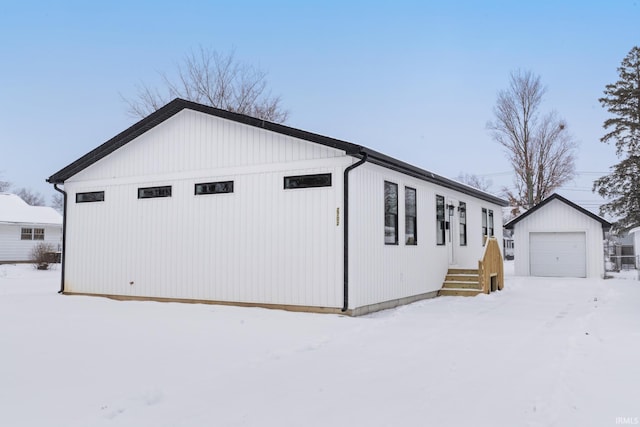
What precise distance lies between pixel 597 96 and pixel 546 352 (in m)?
27.0

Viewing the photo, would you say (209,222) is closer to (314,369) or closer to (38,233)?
(314,369)

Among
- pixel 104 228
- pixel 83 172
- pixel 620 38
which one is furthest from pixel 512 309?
pixel 620 38

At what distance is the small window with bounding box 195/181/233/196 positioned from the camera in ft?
33.8

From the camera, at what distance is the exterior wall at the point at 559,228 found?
1939 cm

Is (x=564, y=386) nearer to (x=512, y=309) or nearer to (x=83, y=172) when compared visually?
(x=512, y=309)

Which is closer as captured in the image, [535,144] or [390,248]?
[390,248]

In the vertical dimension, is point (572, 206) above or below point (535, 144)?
below

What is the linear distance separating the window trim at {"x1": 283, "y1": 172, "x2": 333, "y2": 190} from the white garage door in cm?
1464

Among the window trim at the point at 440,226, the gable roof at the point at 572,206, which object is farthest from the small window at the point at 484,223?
the gable roof at the point at 572,206

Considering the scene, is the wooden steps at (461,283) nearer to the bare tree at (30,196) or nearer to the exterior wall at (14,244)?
the exterior wall at (14,244)

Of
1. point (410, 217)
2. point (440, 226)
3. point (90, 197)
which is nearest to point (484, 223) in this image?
point (440, 226)

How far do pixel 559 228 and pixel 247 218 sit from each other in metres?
15.1

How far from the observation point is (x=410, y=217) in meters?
11.4

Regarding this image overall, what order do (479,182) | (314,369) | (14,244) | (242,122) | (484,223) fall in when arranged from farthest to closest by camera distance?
(479,182), (14,244), (484,223), (242,122), (314,369)
